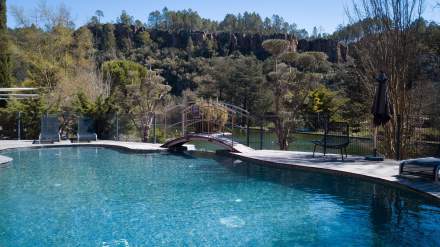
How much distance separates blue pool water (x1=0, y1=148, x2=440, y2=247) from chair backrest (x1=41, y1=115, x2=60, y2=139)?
5748 millimetres

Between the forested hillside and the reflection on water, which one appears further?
the forested hillside

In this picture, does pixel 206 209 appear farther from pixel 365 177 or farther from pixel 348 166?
pixel 348 166

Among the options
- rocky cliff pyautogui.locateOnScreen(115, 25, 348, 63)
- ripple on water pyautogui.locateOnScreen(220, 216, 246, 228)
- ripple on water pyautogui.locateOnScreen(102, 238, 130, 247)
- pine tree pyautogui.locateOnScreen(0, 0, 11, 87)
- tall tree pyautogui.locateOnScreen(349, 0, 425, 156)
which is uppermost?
rocky cliff pyautogui.locateOnScreen(115, 25, 348, 63)

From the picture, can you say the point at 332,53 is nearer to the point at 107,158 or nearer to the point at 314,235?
the point at 107,158

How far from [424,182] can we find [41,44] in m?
25.1

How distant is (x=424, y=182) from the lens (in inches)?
282

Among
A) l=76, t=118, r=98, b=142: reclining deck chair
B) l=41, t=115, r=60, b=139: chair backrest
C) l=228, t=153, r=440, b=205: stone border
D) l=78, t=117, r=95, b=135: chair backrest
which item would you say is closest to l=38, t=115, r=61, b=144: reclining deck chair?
l=41, t=115, r=60, b=139: chair backrest

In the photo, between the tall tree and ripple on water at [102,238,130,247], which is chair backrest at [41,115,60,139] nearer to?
the tall tree

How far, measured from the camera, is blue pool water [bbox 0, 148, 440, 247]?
515cm

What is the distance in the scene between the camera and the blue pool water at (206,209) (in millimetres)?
5152

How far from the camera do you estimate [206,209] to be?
6.56 m

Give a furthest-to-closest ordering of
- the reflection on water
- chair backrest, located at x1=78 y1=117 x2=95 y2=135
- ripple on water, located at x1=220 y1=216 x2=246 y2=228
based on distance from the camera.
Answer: chair backrest, located at x1=78 y1=117 x2=95 y2=135, ripple on water, located at x1=220 y1=216 x2=246 y2=228, the reflection on water

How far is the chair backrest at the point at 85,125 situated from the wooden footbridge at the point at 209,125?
3133 mm

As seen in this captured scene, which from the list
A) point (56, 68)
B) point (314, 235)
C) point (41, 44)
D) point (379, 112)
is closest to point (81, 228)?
point (314, 235)
